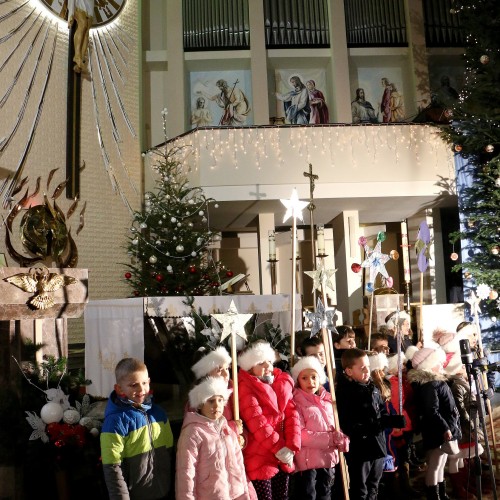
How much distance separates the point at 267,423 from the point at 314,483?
1.82ft

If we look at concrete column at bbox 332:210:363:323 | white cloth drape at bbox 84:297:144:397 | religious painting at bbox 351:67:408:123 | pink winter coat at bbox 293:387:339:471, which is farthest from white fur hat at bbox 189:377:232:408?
religious painting at bbox 351:67:408:123

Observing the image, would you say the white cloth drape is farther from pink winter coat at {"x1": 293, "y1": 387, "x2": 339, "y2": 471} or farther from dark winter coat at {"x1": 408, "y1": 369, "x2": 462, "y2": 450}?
dark winter coat at {"x1": 408, "y1": 369, "x2": 462, "y2": 450}

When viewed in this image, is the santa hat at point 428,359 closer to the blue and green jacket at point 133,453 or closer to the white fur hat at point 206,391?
the white fur hat at point 206,391

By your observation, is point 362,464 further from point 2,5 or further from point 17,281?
point 2,5

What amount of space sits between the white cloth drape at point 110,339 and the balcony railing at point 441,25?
9.76m

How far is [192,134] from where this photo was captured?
10.5 metres

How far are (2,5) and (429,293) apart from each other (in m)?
9.08

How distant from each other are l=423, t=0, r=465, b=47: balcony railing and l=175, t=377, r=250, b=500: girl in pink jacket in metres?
11.4

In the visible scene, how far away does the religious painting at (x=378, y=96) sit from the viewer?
12984 millimetres

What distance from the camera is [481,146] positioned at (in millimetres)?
9750

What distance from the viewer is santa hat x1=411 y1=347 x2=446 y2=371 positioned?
4.60 m

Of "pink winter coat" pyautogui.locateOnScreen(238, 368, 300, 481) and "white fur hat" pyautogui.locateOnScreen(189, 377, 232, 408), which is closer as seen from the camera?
"white fur hat" pyautogui.locateOnScreen(189, 377, 232, 408)

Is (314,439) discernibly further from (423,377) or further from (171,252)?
(171,252)

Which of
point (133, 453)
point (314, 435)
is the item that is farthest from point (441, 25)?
point (133, 453)
